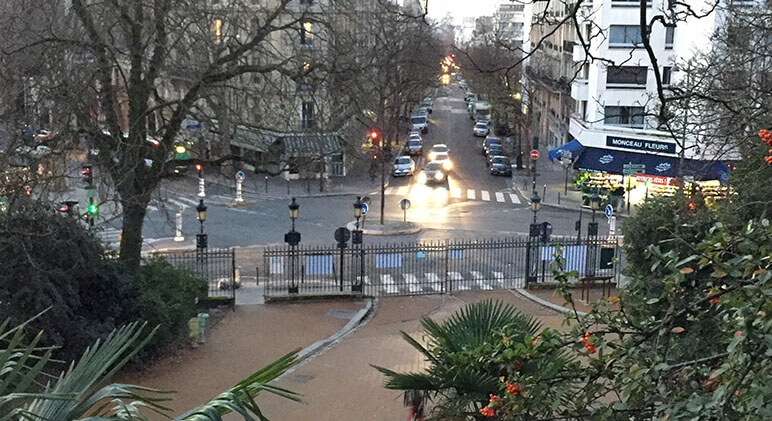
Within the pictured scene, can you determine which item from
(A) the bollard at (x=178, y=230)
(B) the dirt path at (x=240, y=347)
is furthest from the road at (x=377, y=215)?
(B) the dirt path at (x=240, y=347)

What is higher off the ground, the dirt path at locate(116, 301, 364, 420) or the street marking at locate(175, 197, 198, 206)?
the street marking at locate(175, 197, 198, 206)

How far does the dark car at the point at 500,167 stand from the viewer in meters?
48.5

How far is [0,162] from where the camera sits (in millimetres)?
15039

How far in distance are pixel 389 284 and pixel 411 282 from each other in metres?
0.92

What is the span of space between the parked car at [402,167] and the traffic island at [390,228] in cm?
1334

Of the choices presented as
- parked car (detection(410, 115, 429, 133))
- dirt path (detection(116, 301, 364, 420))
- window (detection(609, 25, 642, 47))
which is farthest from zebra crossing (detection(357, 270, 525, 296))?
parked car (detection(410, 115, 429, 133))

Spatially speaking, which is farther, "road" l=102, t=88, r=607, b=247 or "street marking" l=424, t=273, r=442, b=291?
"road" l=102, t=88, r=607, b=247

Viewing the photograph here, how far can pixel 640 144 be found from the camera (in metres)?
39.4

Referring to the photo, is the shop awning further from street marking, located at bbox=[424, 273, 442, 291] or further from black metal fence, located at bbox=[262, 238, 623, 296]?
street marking, located at bbox=[424, 273, 442, 291]

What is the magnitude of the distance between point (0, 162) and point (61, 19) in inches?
189

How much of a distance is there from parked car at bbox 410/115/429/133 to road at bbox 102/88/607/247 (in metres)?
17.9

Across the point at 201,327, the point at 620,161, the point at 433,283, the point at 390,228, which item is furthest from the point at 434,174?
the point at 201,327

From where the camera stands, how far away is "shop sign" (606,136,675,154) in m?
38.1

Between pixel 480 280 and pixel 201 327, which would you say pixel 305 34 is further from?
pixel 480 280
